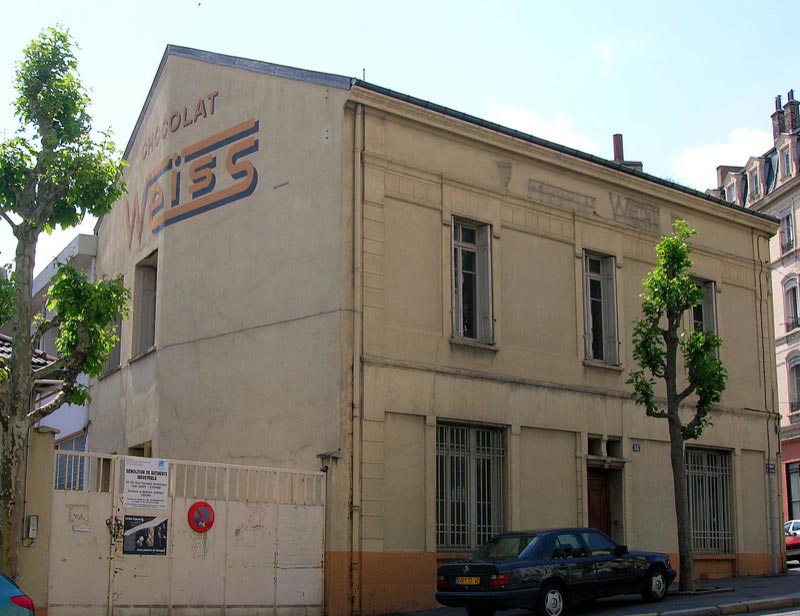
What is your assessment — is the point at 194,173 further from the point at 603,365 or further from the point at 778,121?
the point at 778,121

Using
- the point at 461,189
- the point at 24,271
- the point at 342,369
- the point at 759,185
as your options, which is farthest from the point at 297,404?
the point at 759,185

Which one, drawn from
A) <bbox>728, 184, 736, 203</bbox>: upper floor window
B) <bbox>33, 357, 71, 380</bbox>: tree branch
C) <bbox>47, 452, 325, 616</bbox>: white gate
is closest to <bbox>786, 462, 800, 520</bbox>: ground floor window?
<bbox>728, 184, 736, 203</bbox>: upper floor window

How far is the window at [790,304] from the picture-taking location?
48.2 m

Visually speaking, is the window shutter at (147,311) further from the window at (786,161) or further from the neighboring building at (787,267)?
the window at (786,161)

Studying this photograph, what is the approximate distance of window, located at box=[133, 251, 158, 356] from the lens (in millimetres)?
24016

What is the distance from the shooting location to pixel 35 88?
1350 cm

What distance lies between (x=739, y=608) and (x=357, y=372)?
273 inches

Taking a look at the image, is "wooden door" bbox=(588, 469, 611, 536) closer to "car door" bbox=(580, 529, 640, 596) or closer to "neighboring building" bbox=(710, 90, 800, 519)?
"car door" bbox=(580, 529, 640, 596)

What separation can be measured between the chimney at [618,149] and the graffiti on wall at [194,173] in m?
12.6

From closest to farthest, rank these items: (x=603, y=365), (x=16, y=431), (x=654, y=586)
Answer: (x=16, y=431) < (x=654, y=586) < (x=603, y=365)

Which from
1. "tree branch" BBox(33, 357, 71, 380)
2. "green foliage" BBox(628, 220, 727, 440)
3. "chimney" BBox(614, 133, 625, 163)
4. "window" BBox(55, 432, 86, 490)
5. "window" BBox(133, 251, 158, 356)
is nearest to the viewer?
"tree branch" BBox(33, 357, 71, 380)

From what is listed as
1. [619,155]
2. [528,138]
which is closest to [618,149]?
[619,155]

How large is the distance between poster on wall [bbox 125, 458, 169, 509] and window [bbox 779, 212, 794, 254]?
38947mm

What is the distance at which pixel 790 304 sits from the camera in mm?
48656
